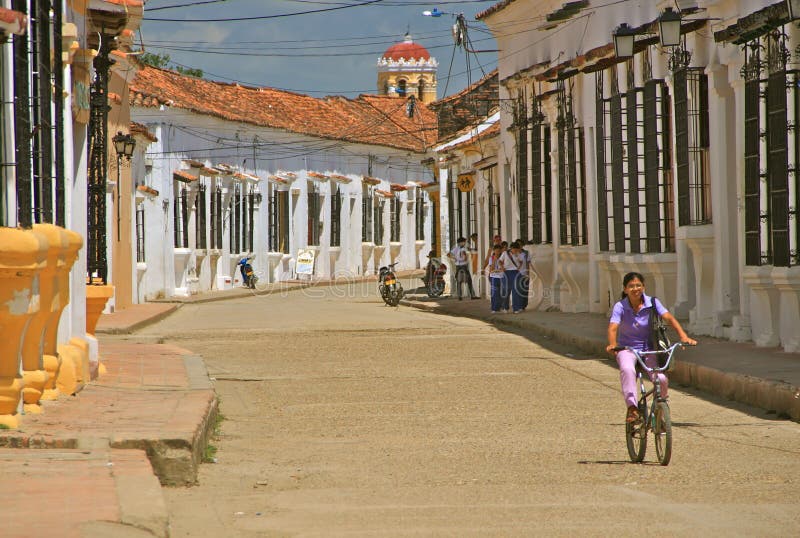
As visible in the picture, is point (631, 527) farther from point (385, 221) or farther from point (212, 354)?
point (385, 221)

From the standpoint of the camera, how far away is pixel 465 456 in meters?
10.2

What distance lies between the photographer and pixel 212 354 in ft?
65.5

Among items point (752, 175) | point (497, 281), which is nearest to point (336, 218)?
point (497, 281)

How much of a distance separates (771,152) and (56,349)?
334 inches

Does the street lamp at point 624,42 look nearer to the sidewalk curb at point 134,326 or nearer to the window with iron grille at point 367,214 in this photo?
the sidewalk curb at point 134,326

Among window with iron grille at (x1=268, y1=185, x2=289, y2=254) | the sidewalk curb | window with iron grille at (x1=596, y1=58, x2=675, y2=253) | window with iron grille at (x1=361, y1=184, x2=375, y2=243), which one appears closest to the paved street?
window with iron grille at (x1=596, y1=58, x2=675, y2=253)

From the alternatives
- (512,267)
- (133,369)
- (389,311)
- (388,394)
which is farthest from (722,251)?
(389,311)

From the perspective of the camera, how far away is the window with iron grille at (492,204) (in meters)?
38.2

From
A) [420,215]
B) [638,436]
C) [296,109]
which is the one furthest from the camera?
[420,215]

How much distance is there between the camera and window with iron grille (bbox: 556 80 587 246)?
2758 cm

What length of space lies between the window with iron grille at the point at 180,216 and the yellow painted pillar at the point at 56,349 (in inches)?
1208

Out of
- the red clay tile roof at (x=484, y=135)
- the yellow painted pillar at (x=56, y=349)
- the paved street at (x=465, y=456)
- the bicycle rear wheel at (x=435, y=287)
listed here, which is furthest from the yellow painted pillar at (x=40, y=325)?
the bicycle rear wheel at (x=435, y=287)

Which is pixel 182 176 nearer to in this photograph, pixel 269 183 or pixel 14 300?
pixel 269 183

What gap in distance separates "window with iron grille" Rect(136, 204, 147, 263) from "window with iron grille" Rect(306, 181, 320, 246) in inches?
884
